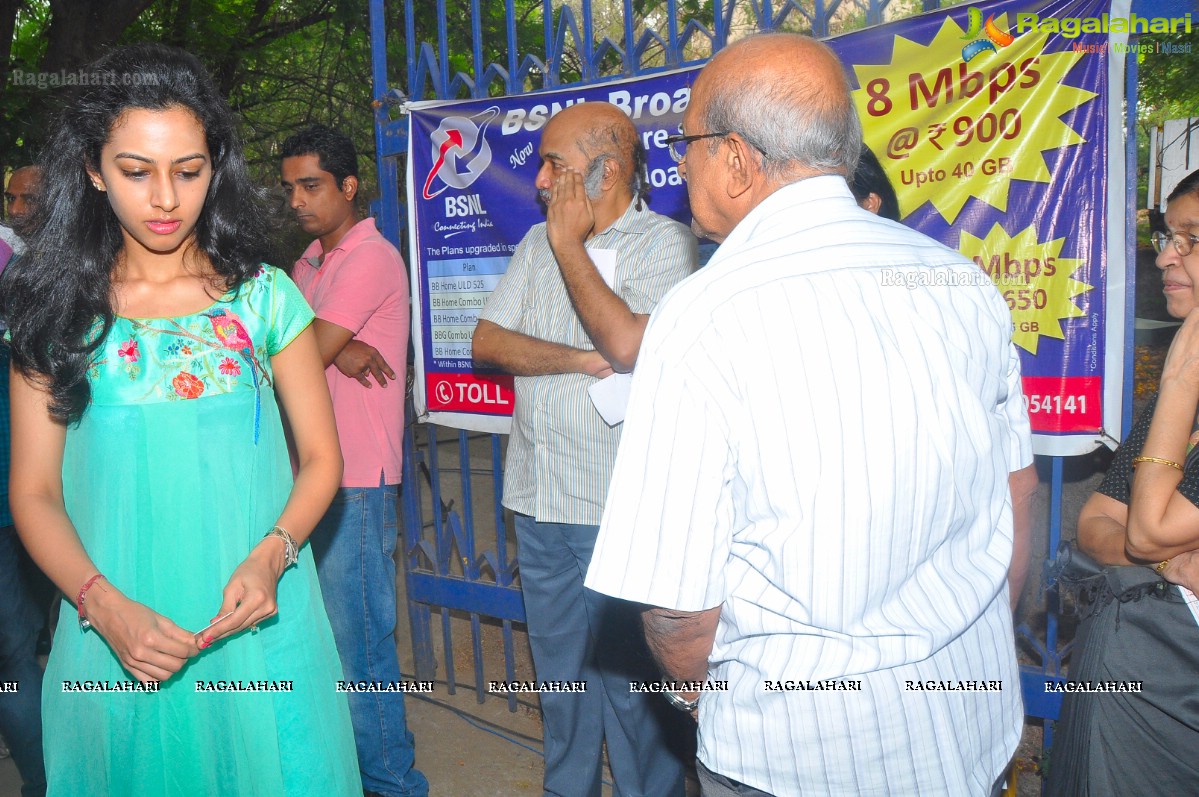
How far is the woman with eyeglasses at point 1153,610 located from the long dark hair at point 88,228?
201cm

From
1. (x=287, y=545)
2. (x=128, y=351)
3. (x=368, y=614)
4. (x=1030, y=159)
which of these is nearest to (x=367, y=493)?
(x=368, y=614)

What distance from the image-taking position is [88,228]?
188 cm

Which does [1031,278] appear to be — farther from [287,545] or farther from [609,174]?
[287,545]

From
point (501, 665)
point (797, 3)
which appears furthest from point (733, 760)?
point (501, 665)

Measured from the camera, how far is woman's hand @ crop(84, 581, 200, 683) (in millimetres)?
1611

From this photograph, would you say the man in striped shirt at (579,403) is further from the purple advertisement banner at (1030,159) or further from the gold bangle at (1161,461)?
the gold bangle at (1161,461)

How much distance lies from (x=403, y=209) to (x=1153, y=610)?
121 inches

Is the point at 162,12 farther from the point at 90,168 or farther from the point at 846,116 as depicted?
the point at 846,116

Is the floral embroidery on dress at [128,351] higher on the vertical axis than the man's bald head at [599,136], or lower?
lower

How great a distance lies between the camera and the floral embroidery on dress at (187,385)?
178 centimetres

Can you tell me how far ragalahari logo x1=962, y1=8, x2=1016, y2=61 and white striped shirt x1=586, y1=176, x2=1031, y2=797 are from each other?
56.3 inches

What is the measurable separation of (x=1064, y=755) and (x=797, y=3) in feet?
7.20

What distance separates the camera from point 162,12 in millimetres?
9594

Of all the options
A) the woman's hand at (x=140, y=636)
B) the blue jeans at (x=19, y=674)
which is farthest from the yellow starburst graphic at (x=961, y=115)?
the blue jeans at (x=19, y=674)
